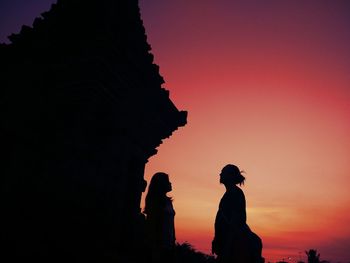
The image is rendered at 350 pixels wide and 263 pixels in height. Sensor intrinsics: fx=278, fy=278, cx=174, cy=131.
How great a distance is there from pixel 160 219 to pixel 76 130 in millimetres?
2374

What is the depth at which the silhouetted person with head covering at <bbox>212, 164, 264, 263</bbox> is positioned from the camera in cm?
387

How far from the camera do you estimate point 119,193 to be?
6.37 meters

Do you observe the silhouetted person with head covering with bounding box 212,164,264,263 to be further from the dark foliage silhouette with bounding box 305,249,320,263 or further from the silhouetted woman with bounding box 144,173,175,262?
the dark foliage silhouette with bounding box 305,249,320,263

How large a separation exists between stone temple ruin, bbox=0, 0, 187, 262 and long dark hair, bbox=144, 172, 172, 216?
0.86m

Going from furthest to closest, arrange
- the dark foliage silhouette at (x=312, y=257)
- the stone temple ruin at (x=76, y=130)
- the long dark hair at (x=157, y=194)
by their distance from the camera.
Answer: the dark foliage silhouette at (x=312, y=257) < the long dark hair at (x=157, y=194) < the stone temple ruin at (x=76, y=130)

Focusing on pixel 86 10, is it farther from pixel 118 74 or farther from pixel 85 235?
pixel 85 235

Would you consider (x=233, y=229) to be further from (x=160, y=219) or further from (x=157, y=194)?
(x=157, y=194)

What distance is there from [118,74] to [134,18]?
Result: 234 centimetres

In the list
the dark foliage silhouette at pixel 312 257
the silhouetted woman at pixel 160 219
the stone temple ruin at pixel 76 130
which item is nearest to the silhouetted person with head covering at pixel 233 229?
the silhouetted woman at pixel 160 219

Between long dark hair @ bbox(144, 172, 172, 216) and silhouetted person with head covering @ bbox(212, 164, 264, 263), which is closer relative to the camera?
silhouetted person with head covering @ bbox(212, 164, 264, 263)

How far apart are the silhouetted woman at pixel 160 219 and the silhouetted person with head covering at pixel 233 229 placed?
144 cm

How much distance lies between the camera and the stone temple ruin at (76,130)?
4488mm

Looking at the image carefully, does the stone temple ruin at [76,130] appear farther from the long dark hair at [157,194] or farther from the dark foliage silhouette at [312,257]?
the dark foliage silhouette at [312,257]

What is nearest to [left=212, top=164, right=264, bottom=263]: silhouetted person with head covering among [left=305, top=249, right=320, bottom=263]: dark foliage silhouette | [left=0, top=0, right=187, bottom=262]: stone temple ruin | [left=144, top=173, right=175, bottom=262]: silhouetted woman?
[left=144, top=173, right=175, bottom=262]: silhouetted woman
